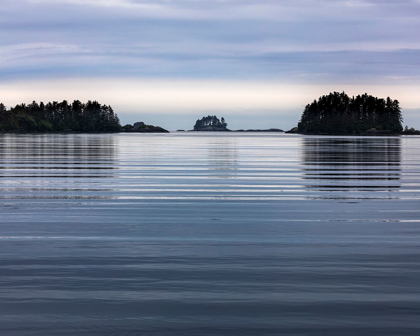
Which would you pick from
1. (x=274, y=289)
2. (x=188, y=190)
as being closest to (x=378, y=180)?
(x=188, y=190)

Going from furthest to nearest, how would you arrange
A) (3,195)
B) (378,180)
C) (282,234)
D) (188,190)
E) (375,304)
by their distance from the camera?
1. (378,180)
2. (188,190)
3. (3,195)
4. (282,234)
5. (375,304)

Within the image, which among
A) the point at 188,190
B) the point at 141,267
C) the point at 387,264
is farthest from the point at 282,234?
the point at 188,190

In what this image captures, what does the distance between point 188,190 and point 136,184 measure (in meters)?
3.61

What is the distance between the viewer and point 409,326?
311 inches

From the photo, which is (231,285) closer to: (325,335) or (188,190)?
(325,335)

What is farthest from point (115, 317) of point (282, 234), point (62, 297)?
point (282, 234)

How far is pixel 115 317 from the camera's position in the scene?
26.9 ft

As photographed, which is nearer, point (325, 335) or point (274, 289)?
point (325, 335)

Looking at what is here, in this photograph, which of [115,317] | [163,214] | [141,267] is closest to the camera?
[115,317]

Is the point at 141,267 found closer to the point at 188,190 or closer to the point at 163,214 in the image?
the point at 163,214

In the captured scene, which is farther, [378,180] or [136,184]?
[378,180]

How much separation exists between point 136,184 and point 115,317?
19259 mm

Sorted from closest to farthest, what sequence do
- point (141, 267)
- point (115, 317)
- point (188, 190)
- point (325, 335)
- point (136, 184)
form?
point (325, 335)
point (115, 317)
point (141, 267)
point (188, 190)
point (136, 184)

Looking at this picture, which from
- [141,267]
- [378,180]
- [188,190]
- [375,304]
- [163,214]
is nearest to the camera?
[375,304]
